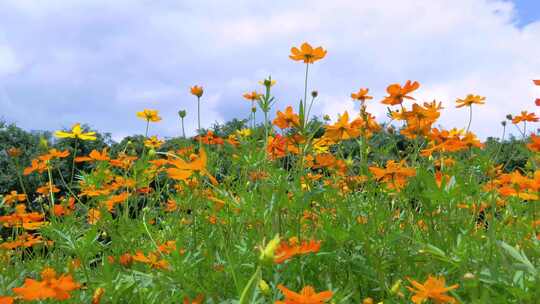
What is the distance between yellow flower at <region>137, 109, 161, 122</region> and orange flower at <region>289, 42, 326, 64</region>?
3.20 ft

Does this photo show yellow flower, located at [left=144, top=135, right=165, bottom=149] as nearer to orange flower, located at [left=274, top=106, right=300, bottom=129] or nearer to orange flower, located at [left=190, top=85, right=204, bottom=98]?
orange flower, located at [left=190, top=85, right=204, bottom=98]

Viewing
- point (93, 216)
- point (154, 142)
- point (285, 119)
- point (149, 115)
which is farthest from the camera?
point (154, 142)

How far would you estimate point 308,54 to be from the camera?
1992 mm

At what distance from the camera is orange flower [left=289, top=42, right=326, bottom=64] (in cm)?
199

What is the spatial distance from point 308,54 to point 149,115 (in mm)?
1051

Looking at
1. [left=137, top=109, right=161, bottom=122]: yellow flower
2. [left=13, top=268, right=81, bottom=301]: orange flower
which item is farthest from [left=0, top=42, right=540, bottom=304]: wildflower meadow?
[left=137, top=109, right=161, bottom=122]: yellow flower

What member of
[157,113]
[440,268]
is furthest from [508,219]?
[157,113]

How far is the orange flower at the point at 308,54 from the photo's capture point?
1985mm

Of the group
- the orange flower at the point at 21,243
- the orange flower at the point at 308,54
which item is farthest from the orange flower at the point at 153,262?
the orange flower at the point at 308,54

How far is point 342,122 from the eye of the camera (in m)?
1.75

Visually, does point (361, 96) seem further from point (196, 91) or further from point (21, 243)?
point (21, 243)

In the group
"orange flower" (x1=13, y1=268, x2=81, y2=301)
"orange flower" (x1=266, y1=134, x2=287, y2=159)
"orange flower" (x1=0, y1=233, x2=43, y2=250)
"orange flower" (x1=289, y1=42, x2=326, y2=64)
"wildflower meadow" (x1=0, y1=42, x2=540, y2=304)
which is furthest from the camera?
"orange flower" (x1=0, y1=233, x2=43, y2=250)

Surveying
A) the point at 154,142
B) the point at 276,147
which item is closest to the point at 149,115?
the point at 154,142

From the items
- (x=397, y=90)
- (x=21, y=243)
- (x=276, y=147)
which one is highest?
(x=397, y=90)
